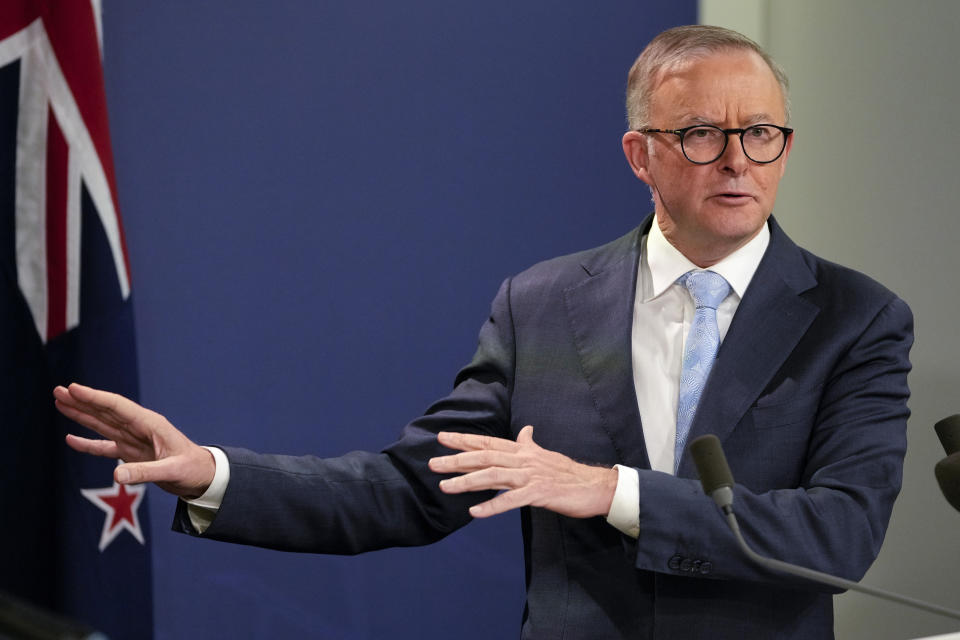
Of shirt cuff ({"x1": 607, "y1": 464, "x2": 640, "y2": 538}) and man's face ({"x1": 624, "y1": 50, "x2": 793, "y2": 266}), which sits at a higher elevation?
man's face ({"x1": 624, "y1": 50, "x2": 793, "y2": 266})

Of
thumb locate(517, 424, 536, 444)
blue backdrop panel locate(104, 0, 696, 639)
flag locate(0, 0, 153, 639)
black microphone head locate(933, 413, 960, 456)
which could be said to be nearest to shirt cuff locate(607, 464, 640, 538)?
thumb locate(517, 424, 536, 444)

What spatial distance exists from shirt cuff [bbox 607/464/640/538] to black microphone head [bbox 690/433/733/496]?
0.98ft

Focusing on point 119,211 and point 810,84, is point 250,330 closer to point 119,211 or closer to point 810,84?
point 119,211

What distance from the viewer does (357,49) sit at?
2.83 meters

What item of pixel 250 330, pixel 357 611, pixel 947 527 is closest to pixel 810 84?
pixel 947 527

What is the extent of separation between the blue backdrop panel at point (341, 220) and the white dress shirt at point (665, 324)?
1.06 metres

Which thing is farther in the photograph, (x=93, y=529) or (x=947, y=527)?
(x=947, y=527)

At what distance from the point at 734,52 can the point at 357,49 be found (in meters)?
1.21

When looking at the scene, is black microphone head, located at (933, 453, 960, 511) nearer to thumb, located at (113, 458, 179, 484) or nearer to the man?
the man

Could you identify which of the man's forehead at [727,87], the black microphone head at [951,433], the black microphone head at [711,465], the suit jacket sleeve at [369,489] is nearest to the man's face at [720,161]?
the man's forehead at [727,87]

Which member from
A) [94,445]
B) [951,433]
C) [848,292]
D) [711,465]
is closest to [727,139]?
[848,292]

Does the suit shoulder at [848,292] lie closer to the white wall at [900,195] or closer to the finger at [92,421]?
the white wall at [900,195]

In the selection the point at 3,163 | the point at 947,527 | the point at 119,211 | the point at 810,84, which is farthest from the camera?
the point at 810,84

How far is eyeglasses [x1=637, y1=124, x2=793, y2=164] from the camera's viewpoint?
1.85m
